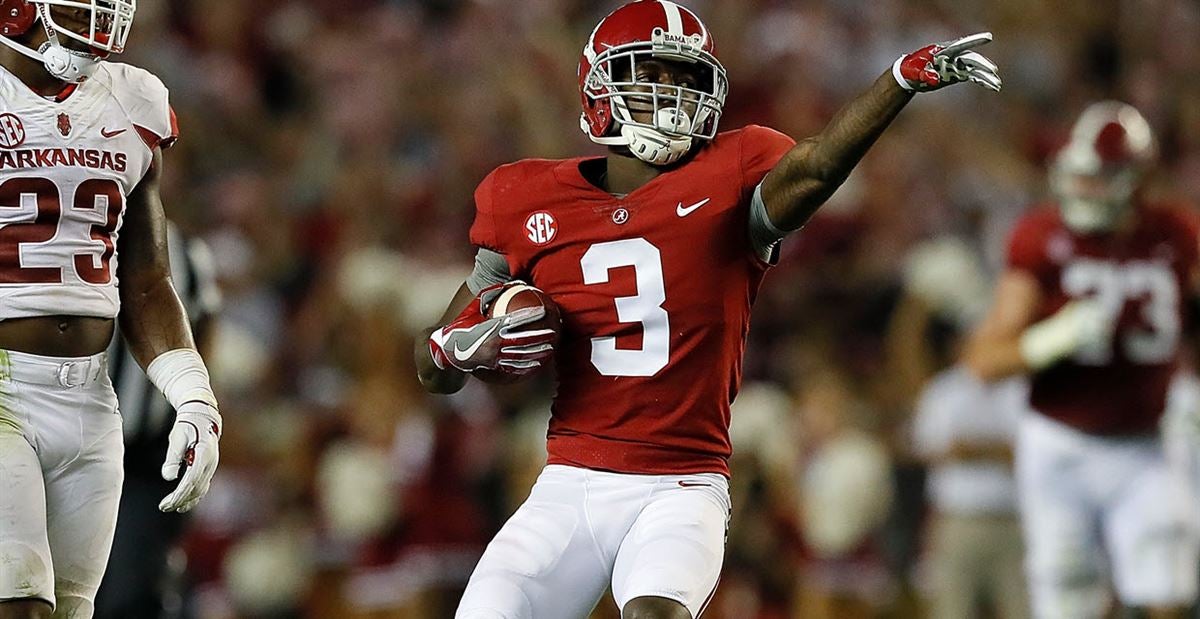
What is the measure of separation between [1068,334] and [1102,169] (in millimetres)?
565

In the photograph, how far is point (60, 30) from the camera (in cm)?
357

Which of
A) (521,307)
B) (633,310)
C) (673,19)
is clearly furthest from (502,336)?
(673,19)

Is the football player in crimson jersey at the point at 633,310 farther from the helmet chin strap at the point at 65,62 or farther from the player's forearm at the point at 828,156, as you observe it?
the helmet chin strap at the point at 65,62

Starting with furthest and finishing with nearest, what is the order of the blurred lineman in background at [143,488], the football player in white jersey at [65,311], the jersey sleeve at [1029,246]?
1. the jersey sleeve at [1029,246]
2. the blurred lineman in background at [143,488]
3. the football player in white jersey at [65,311]

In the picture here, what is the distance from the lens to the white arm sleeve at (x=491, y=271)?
4.08 metres

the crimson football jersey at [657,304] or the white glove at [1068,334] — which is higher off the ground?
the crimson football jersey at [657,304]

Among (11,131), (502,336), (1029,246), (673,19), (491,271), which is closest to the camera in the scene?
(11,131)

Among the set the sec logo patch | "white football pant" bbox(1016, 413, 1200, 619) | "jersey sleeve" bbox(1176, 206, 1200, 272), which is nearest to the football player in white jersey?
the sec logo patch

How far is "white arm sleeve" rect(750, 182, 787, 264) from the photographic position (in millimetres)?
3775

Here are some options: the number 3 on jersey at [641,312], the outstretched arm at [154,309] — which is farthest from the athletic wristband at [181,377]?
the number 3 on jersey at [641,312]

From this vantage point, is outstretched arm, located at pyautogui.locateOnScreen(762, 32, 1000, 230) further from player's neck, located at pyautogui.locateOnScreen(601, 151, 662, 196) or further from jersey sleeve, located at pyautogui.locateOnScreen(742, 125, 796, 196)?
player's neck, located at pyautogui.locateOnScreen(601, 151, 662, 196)

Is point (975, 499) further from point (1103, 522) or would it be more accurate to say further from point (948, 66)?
point (948, 66)

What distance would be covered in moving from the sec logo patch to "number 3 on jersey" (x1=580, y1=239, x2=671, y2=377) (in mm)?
132

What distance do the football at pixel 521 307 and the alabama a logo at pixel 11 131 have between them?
970 millimetres
